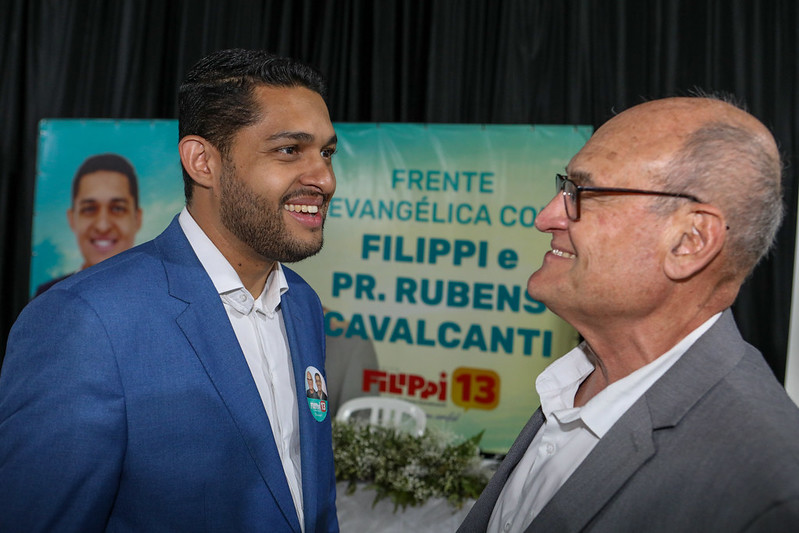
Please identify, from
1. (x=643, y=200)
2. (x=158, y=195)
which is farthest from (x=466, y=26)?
(x=643, y=200)

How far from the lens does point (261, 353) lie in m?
1.77

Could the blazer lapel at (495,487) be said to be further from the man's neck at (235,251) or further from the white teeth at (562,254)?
the man's neck at (235,251)

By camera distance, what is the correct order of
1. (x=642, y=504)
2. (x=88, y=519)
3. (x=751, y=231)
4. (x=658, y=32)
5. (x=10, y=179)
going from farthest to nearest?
1. (x=10, y=179)
2. (x=658, y=32)
3. (x=88, y=519)
4. (x=751, y=231)
5. (x=642, y=504)

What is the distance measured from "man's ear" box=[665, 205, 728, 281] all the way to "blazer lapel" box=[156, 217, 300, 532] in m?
0.95

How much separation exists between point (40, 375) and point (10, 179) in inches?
189

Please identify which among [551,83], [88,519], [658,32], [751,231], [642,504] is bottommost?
[88,519]

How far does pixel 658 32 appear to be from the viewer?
14.3ft

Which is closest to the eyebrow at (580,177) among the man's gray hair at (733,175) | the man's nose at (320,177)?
the man's gray hair at (733,175)

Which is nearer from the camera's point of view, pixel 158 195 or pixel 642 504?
pixel 642 504

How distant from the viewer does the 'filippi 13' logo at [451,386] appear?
417cm

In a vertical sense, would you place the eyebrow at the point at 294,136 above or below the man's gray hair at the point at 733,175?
above

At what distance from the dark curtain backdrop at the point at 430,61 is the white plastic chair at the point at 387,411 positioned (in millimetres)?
1923

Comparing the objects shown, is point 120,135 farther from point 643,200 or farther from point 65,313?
point 643,200

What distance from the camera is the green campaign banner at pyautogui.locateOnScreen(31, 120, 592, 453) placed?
414 centimetres
